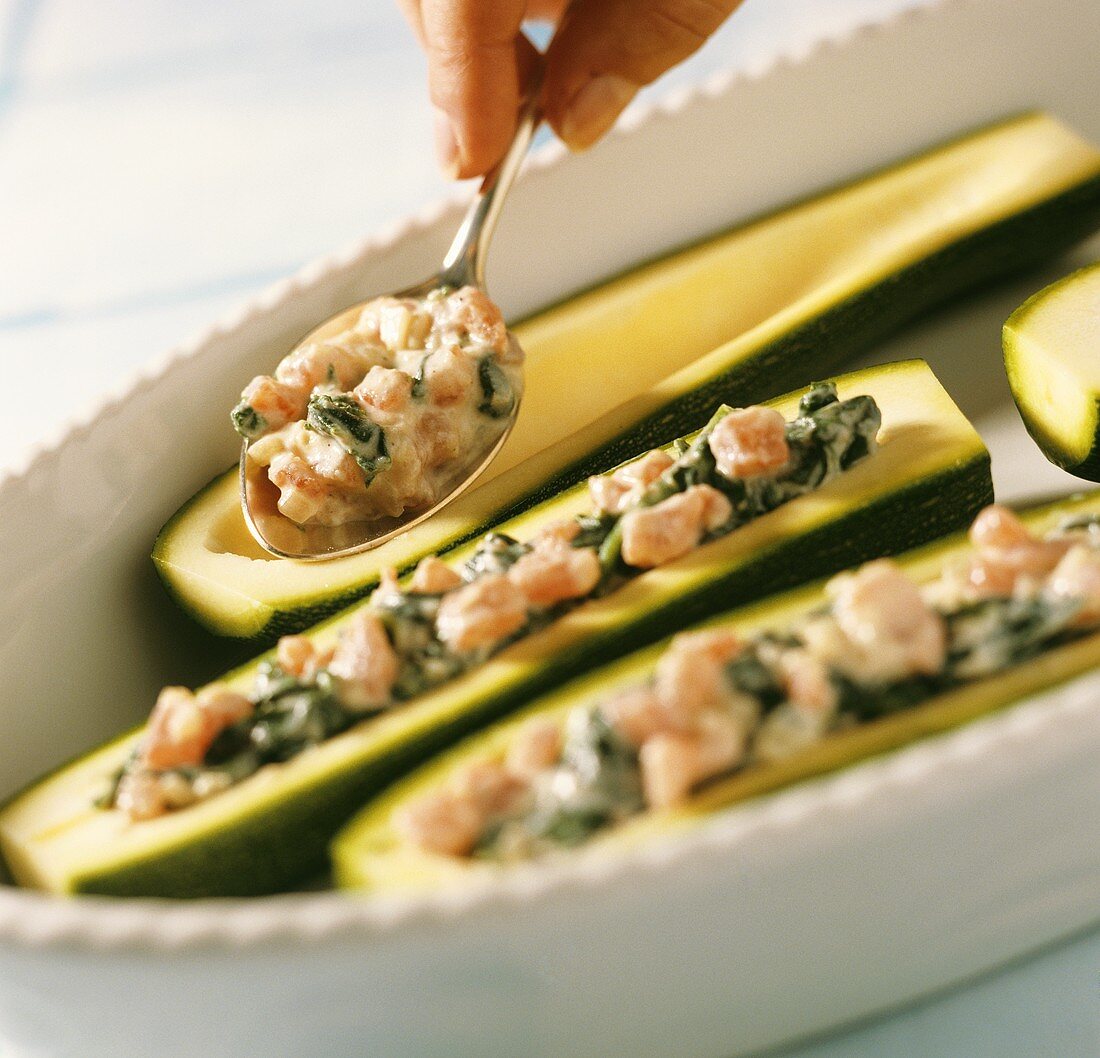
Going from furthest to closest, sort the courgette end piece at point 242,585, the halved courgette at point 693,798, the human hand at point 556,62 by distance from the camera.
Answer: the human hand at point 556,62 < the courgette end piece at point 242,585 < the halved courgette at point 693,798

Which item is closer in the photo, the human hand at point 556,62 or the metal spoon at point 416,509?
the metal spoon at point 416,509

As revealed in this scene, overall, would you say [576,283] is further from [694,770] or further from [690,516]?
[694,770]

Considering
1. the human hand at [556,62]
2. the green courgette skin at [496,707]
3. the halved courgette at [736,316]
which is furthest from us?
the human hand at [556,62]

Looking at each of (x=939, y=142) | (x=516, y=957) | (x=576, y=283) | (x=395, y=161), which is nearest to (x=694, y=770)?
(x=516, y=957)

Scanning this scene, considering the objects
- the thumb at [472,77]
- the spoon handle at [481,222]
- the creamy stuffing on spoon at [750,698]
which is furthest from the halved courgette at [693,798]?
the thumb at [472,77]

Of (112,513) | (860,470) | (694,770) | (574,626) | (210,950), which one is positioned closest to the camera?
(210,950)

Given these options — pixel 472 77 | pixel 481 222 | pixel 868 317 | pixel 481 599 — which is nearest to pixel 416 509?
pixel 481 599

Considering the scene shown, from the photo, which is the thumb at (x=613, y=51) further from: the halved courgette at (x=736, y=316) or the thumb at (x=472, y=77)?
the halved courgette at (x=736, y=316)
